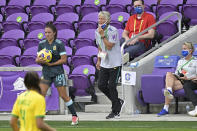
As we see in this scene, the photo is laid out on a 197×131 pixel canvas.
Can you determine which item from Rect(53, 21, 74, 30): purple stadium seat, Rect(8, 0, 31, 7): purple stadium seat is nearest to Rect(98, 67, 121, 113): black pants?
Rect(53, 21, 74, 30): purple stadium seat

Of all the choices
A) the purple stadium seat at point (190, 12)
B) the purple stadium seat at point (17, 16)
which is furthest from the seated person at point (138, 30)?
the purple stadium seat at point (17, 16)

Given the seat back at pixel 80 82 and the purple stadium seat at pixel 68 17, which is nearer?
the seat back at pixel 80 82

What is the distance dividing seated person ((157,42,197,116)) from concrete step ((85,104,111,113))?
1747 mm

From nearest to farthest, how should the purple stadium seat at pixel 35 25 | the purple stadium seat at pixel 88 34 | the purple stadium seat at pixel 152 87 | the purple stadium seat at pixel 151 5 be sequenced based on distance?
1. the purple stadium seat at pixel 152 87
2. the purple stadium seat at pixel 88 34
3. the purple stadium seat at pixel 151 5
4. the purple stadium seat at pixel 35 25

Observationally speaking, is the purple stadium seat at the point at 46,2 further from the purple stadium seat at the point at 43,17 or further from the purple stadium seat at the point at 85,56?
the purple stadium seat at the point at 85,56

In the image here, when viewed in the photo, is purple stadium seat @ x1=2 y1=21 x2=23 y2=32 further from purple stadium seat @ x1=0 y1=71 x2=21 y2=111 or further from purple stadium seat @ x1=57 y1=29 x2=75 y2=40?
purple stadium seat @ x1=0 y1=71 x2=21 y2=111

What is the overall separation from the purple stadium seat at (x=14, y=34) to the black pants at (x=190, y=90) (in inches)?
259

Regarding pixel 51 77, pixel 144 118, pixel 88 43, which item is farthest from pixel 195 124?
pixel 88 43

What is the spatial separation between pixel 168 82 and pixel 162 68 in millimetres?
1238

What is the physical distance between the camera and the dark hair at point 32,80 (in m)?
6.05

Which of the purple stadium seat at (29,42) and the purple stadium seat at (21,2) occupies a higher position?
the purple stadium seat at (21,2)

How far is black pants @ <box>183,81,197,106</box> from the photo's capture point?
42.2 feet

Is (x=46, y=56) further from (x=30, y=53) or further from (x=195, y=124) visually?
(x=30, y=53)

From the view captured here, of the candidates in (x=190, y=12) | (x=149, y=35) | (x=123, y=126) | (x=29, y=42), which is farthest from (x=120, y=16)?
(x=123, y=126)
